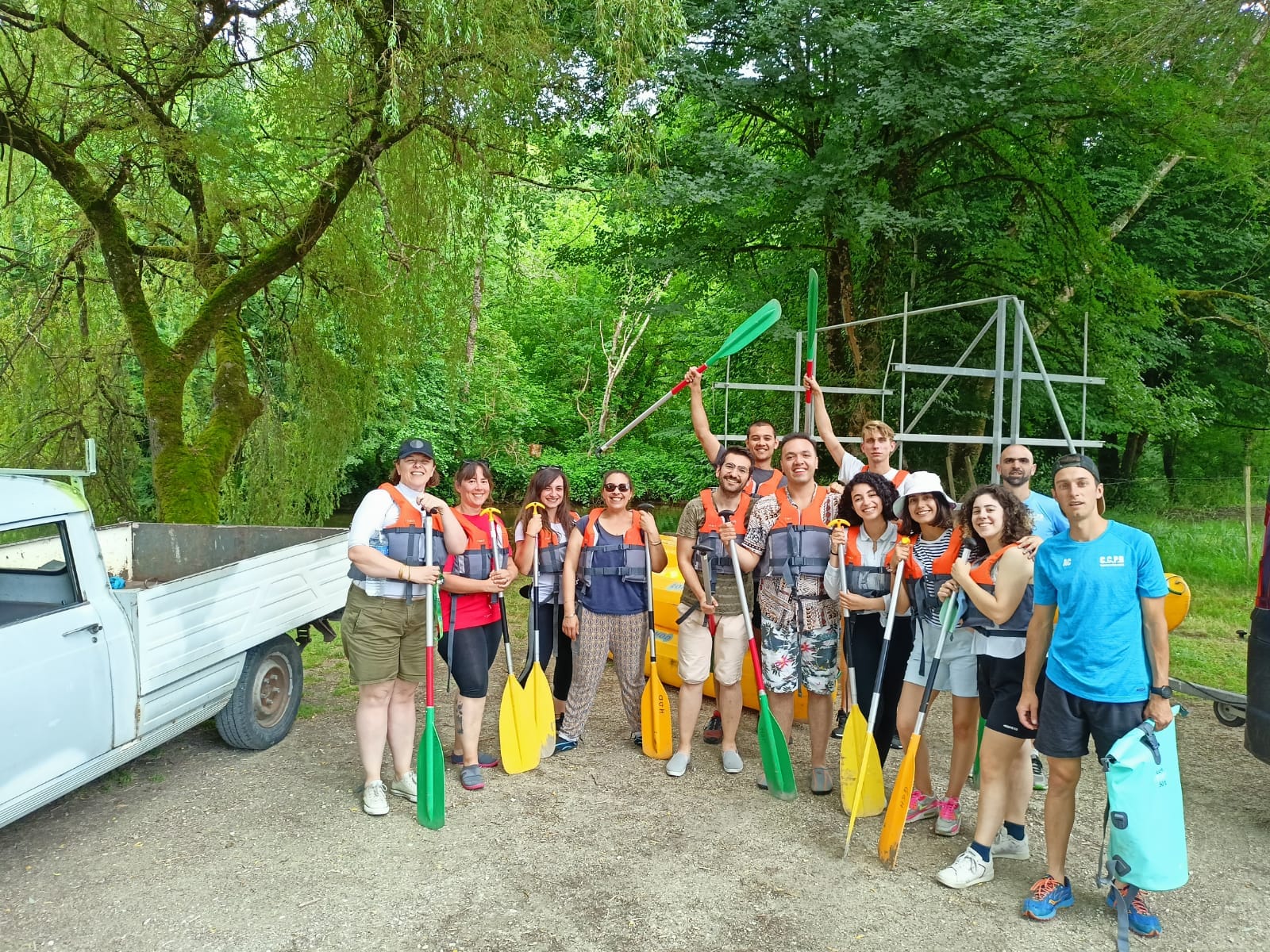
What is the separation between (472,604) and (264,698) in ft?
5.27

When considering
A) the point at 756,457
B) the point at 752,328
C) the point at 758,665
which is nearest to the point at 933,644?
the point at 758,665

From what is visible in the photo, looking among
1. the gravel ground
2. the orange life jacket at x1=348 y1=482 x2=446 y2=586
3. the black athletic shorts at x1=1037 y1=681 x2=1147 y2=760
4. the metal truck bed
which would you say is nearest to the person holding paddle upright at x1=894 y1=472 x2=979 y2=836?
the gravel ground

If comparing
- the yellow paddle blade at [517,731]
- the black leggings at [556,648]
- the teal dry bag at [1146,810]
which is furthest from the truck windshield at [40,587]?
the teal dry bag at [1146,810]

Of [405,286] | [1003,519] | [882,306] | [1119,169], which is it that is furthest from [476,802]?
[1119,169]

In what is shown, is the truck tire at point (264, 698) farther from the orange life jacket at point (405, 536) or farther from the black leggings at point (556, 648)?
the black leggings at point (556, 648)

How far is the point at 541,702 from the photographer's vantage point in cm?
482

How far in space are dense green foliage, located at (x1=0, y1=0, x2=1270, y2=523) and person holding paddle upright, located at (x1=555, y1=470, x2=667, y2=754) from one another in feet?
9.90

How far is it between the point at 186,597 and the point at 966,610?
3590mm

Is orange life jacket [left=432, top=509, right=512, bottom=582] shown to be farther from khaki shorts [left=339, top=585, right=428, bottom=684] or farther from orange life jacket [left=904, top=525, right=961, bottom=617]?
orange life jacket [left=904, top=525, right=961, bottom=617]

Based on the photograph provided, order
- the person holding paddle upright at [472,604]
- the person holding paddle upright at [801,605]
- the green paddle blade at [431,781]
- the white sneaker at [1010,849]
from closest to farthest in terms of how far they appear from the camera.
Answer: the white sneaker at [1010,849], the green paddle blade at [431,781], the person holding paddle upright at [801,605], the person holding paddle upright at [472,604]

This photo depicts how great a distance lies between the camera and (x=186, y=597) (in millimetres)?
4281

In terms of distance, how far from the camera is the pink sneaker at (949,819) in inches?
157

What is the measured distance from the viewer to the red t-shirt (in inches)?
177

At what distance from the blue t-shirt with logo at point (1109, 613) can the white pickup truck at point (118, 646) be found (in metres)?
3.84
